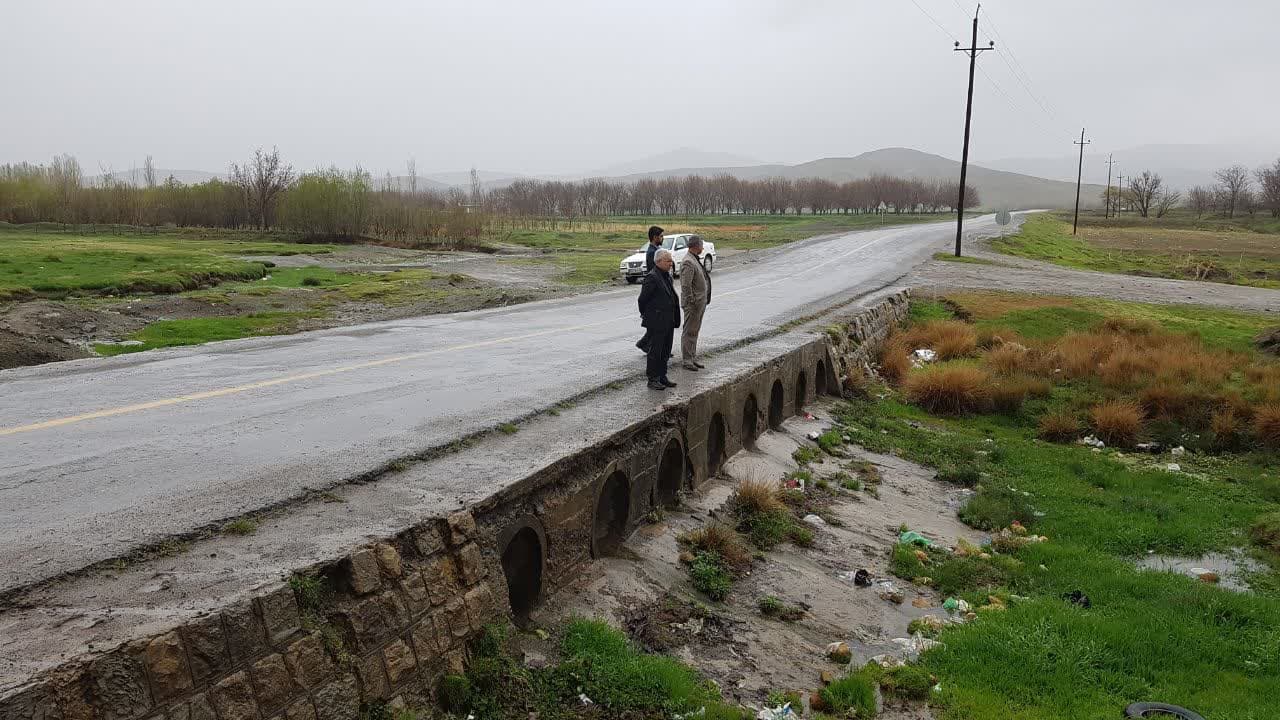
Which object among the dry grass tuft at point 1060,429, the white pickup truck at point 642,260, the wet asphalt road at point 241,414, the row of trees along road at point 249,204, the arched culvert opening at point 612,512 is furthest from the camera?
the row of trees along road at point 249,204

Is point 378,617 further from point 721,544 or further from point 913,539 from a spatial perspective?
point 913,539

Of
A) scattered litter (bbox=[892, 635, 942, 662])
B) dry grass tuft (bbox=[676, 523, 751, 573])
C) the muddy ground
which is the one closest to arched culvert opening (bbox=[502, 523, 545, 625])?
the muddy ground

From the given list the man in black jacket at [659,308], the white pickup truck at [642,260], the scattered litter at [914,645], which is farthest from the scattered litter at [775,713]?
the white pickup truck at [642,260]

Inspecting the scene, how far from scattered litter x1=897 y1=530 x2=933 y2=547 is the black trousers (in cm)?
345

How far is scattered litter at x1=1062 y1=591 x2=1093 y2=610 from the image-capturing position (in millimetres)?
8703

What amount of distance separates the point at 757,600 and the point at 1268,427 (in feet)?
37.7

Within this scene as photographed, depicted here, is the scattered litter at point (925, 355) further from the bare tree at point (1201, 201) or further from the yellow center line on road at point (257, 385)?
the bare tree at point (1201, 201)

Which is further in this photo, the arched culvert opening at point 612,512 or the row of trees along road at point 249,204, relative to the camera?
the row of trees along road at point 249,204

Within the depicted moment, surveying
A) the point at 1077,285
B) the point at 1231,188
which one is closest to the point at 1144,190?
the point at 1231,188

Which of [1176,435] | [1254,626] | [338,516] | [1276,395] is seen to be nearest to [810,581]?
[1254,626]

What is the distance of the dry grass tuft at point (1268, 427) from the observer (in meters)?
14.6

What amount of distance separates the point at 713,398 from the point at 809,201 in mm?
152101

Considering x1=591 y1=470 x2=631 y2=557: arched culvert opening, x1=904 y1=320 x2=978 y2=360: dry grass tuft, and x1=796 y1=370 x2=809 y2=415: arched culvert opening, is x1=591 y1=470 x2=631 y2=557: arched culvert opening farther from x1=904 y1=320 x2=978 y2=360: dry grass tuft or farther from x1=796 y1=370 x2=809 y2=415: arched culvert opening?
x1=904 y1=320 x2=978 y2=360: dry grass tuft

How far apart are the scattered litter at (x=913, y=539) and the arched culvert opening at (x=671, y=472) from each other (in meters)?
2.81
